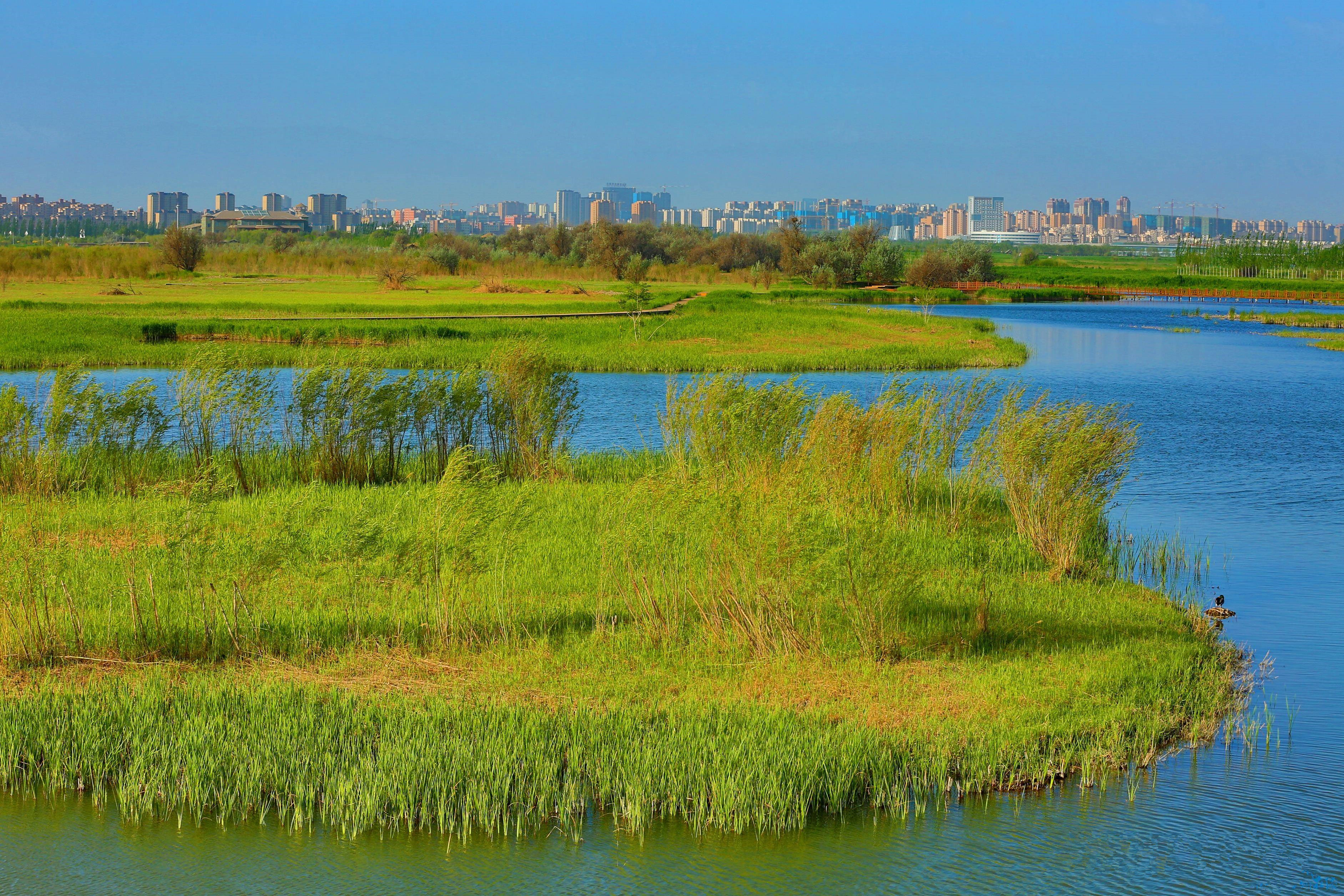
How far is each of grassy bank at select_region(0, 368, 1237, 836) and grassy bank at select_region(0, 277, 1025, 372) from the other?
16310 millimetres

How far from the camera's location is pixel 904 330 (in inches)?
2087

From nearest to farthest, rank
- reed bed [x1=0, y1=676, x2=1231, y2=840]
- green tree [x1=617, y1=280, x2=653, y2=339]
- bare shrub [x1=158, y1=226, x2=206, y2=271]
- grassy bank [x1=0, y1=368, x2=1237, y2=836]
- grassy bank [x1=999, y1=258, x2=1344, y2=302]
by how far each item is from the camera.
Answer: reed bed [x1=0, y1=676, x2=1231, y2=840], grassy bank [x1=0, y1=368, x2=1237, y2=836], green tree [x1=617, y1=280, x2=653, y2=339], bare shrub [x1=158, y1=226, x2=206, y2=271], grassy bank [x1=999, y1=258, x2=1344, y2=302]

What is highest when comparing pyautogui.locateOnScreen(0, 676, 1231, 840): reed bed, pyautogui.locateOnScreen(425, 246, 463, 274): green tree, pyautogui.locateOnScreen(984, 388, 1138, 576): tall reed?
pyautogui.locateOnScreen(425, 246, 463, 274): green tree

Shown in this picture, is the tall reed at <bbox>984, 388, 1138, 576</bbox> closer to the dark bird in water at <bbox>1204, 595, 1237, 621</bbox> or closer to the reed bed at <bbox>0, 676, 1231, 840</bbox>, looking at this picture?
the dark bird in water at <bbox>1204, 595, 1237, 621</bbox>

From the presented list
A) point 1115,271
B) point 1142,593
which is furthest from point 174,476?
point 1115,271

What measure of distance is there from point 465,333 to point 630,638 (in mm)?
35806

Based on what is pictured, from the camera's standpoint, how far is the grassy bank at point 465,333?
3856 cm

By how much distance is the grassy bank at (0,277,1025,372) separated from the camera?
1518 inches

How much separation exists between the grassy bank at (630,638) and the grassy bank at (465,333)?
1631 centimetres

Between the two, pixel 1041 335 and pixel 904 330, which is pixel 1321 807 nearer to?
pixel 904 330

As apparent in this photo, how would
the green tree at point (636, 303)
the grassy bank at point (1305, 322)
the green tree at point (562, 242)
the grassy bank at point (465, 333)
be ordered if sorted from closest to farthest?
the grassy bank at point (465, 333) < the green tree at point (636, 303) < the grassy bank at point (1305, 322) < the green tree at point (562, 242)

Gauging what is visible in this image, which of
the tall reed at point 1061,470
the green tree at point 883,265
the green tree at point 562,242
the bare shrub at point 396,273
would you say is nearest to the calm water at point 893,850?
the tall reed at point 1061,470

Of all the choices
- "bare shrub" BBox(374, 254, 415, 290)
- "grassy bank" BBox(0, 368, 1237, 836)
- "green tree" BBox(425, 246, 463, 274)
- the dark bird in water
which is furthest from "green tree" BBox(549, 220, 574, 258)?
the dark bird in water

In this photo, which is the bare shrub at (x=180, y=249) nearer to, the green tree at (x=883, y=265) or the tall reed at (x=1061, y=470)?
the green tree at (x=883, y=265)
